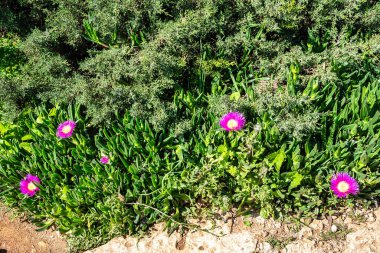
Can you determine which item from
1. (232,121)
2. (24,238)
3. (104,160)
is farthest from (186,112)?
(24,238)

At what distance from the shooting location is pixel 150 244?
2.88m

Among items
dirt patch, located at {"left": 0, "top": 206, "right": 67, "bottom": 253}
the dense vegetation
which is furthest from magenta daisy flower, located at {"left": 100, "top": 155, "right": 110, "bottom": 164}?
dirt patch, located at {"left": 0, "top": 206, "right": 67, "bottom": 253}

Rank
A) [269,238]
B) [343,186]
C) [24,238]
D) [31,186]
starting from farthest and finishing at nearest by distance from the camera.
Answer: [24,238] < [31,186] < [269,238] < [343,186]

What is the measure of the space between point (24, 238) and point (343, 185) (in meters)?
2.42

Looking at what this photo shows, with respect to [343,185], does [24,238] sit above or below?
below

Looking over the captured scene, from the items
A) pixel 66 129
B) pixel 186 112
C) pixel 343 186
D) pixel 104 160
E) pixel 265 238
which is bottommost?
pixel 265 238

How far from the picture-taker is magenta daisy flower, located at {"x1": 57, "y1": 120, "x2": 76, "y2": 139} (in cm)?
294

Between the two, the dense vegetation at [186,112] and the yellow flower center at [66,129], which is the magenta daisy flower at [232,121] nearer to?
the dense vegetation at [186,112]

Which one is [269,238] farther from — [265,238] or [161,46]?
[161,46]

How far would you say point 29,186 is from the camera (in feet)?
9.72

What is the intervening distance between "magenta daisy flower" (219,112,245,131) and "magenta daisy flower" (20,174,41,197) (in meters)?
1.47

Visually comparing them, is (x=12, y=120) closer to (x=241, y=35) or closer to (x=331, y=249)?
(x=241, y=35)

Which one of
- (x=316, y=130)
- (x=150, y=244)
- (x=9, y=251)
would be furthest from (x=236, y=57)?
(x=9, y=251)

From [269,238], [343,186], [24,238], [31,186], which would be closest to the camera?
[343,186]
